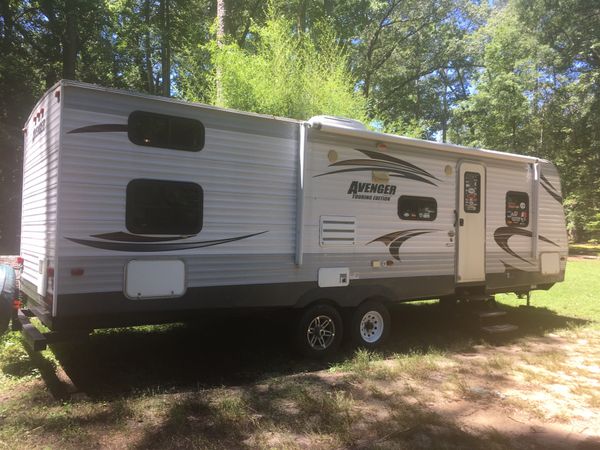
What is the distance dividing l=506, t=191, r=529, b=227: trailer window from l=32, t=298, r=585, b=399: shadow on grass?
1.79 metres

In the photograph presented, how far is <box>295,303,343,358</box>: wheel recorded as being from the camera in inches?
234

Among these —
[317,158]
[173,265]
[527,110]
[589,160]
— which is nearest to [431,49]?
[527,110]

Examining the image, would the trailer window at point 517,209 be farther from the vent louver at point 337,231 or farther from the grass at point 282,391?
the vent louver at point 337,231

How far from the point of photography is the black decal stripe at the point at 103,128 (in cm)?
451

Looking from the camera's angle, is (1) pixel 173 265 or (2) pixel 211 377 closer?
(1) pixel 173 265

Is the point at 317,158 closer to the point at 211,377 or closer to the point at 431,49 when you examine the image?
the point at 211,377

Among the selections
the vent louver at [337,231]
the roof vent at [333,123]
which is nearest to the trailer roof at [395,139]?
the roof vent at [333,123]

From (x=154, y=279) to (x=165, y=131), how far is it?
1.50m

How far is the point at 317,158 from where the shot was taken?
602 cm

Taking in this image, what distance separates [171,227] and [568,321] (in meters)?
7.46

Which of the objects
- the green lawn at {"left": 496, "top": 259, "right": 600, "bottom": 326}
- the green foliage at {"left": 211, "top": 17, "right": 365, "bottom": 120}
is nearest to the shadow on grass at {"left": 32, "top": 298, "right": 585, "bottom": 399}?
the green lawn at {"left": 496, "top": 259, "right": 600, "bottom": 326}

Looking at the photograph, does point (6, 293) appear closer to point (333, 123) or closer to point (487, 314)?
point (333, 123)

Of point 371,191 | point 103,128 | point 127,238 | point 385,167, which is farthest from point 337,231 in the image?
point 103,128

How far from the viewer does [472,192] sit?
765cm
